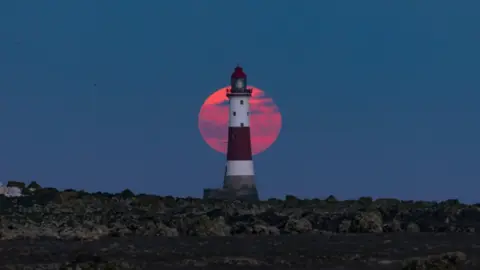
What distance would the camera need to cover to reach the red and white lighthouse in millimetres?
74312

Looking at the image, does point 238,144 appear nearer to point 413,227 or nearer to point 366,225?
point 413,227

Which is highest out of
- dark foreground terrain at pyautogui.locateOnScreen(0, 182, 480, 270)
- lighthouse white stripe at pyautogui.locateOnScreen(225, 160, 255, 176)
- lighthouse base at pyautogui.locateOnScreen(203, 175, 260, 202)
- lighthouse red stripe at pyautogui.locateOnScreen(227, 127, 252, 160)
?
lighthouse red stripe at pyautogui.locateOnScreen(227, 127, 252, 160)

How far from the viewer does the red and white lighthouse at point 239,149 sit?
2926 inches

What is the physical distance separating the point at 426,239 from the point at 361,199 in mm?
A: 35431

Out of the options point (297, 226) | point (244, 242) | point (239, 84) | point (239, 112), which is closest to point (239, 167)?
point (239, 112)

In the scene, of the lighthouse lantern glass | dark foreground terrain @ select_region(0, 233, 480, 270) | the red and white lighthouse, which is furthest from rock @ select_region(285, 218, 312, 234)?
the lighthouse lantern glass

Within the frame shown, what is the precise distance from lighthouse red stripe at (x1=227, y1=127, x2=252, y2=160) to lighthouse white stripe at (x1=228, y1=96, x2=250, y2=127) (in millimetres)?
318

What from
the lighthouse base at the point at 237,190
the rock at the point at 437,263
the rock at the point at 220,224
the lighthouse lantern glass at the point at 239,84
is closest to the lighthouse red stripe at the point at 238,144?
the lighthouse base at the point at 237,190

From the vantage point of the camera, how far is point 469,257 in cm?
2538

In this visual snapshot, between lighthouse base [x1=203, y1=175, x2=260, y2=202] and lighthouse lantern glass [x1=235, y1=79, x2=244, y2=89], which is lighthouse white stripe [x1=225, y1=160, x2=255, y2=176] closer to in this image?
lighthouse base [x1=203, y1=175, x2=260, y2=202]

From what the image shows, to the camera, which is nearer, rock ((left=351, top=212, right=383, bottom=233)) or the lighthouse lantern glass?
rock ((left=351, top=212, right=383, bottom=233))

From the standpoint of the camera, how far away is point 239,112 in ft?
246

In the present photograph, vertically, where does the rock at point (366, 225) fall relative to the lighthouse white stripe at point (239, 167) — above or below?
below

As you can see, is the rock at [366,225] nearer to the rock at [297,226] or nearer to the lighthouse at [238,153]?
the rock at [297,226]
